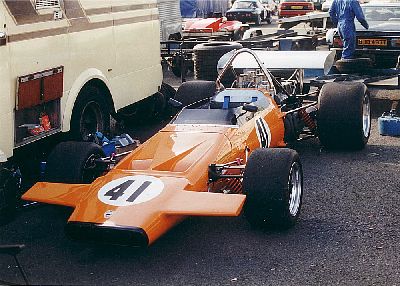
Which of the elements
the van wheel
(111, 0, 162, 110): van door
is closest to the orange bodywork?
the van wheel

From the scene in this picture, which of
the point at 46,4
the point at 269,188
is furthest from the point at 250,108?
the point at 46,4

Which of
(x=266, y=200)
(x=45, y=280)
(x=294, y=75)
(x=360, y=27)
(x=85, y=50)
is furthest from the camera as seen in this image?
(x=360, y=27)

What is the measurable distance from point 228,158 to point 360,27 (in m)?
7.28

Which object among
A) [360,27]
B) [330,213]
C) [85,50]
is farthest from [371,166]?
[360,27]

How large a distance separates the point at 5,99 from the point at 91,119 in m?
1.93

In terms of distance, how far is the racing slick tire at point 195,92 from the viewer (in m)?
9.21

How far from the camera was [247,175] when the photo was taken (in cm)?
579

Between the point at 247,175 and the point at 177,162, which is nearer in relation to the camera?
the point at 247,175

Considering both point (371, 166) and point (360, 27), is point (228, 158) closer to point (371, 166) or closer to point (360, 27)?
point (371, 166)

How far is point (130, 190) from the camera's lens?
5656 millimetres

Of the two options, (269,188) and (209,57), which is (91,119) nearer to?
(269,188)

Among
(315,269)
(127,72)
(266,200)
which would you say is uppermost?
(127,72)

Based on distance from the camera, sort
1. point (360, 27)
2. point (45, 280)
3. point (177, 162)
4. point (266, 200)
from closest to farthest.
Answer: point (45, 280), point (266, 200), point (177, 162), point (360, 27)

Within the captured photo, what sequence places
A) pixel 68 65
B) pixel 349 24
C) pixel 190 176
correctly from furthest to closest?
1. pixel 349 24
2. pixel 68 65
3. pixel 190 176
